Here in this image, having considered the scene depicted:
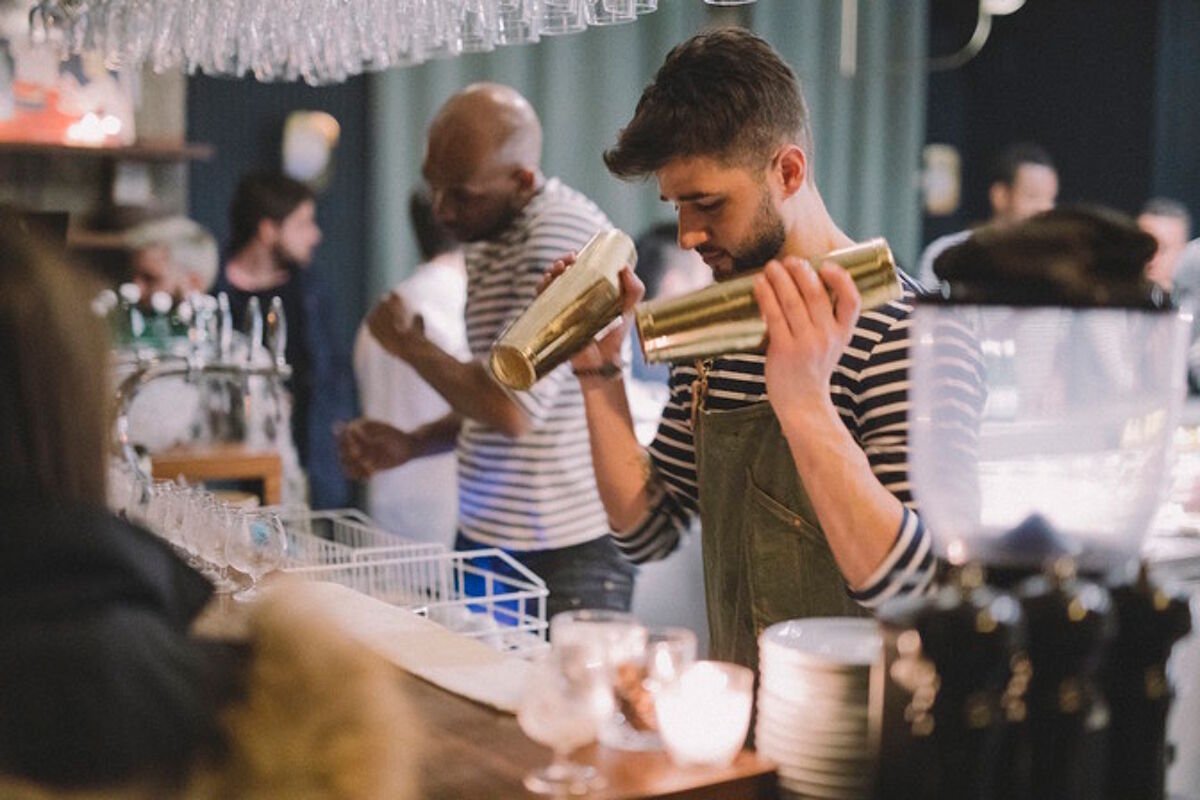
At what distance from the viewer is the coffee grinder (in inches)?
42.9

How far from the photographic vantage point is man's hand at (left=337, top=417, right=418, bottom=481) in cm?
296

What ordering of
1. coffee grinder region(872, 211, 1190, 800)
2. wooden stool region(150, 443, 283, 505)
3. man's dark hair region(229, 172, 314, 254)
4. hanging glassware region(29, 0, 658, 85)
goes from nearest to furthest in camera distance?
coffee grinder region(872, 211, 1190, 800)
hanging glassware region(29, 0, 658, 85)
wooden stool region(150, 443, 283, 505)
man's dark hair region(229, 172, 314, 254)

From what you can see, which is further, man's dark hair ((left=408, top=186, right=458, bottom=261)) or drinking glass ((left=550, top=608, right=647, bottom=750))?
man's dark hair ((left=408, top=186, right=458, bottom=261))

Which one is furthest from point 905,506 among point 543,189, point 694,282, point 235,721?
point 694,282

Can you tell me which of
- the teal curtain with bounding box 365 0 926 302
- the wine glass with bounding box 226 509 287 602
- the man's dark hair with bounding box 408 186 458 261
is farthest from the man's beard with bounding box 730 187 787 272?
the teal curtain with bounding box 365 0 926 302

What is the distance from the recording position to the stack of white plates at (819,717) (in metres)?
1.31

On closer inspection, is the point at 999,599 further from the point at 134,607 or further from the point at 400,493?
the point at 400,493

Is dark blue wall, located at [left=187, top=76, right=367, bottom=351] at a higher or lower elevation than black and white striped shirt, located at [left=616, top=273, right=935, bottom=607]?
higher

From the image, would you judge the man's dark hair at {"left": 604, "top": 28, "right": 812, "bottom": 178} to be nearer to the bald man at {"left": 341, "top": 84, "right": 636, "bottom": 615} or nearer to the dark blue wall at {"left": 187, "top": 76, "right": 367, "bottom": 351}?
the bald man at {"left": 341, "top": 84, "right": 636, "bottom": 615}

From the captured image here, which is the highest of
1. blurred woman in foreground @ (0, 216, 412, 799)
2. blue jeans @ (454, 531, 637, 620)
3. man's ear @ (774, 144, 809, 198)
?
man's ear @ (774, 144, 809, 198)

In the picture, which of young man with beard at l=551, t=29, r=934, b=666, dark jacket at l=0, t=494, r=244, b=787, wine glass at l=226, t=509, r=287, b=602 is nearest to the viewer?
dark jacket at l=0, t=494, r=244, b=787

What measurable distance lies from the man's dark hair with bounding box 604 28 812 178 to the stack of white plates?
726mm

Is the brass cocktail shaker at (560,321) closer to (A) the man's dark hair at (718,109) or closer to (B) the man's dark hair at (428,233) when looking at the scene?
(A) the man's dark hair at (718,109)

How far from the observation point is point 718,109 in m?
1.81
